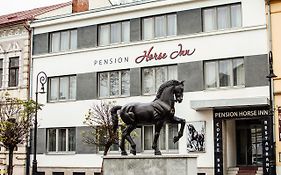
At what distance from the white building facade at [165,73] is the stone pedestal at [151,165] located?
11084mm

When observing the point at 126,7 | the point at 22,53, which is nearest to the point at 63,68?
the point at 22,53

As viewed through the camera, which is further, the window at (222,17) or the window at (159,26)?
Result: the window at (159,26)

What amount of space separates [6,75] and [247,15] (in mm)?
17044

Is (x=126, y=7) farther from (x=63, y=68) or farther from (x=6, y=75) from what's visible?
(x=6, y=75)

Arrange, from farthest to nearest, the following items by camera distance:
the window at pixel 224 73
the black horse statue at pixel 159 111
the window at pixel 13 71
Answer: the window at pixel 13 71 → the window at pixel 224 73 → the black horse statue at pixel 159 111

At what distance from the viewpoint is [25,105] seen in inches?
1146

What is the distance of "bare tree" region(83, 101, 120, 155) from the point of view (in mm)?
26875

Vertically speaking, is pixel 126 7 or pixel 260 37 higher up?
pixel 126 7

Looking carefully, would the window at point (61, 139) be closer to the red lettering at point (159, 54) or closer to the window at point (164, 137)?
the window at point (164, 137)

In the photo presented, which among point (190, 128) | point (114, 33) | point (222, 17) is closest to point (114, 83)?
point (114, 33)

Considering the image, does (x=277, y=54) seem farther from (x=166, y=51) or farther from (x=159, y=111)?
(x=159, y=111)

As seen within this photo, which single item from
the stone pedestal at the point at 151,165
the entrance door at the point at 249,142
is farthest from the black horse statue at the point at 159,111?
the entrance door at the point at 249,142

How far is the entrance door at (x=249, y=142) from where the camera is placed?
29.0m

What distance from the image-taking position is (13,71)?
35125mm
